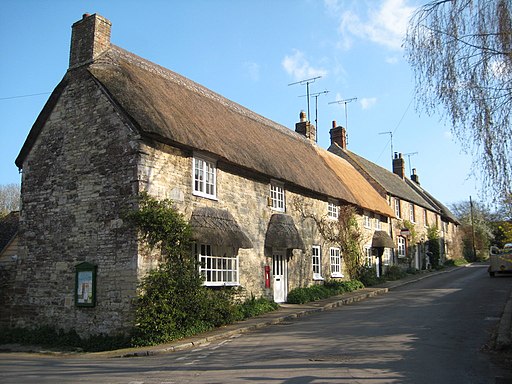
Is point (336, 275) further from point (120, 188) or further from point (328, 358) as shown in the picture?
point (328, 358)

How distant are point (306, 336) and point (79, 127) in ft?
29.8

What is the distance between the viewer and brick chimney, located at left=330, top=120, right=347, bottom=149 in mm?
33750

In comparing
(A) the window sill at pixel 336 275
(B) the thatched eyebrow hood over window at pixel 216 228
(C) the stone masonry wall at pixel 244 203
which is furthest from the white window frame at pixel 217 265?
(A) the window sill at pixel 336 275

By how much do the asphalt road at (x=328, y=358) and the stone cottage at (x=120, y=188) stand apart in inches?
95.7

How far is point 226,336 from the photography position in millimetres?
12438

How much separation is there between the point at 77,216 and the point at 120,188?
1882mm

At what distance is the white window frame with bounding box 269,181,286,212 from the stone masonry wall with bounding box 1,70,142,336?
6.84 m

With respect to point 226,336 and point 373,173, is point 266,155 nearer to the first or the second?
point 226,336

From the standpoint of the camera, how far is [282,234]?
57.7 feet

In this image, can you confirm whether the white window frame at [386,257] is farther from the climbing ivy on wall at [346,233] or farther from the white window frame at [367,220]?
the climbing ivy on wall at [346,233]

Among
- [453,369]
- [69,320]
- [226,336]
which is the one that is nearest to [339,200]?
[226,336]

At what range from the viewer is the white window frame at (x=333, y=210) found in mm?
22728

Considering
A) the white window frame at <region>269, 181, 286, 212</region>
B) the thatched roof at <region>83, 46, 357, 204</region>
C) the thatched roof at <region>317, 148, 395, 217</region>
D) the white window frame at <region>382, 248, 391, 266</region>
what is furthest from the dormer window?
the white window frame at <region>269, 181, 286, 212</region>

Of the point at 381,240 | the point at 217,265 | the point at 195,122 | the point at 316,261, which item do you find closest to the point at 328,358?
the point at 217,265
